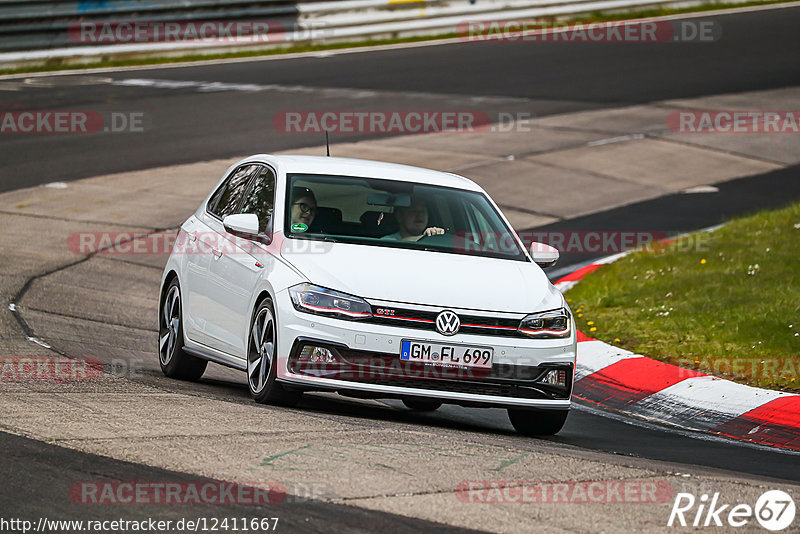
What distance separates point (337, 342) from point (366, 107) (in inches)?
646

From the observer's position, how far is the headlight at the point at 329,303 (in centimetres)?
764

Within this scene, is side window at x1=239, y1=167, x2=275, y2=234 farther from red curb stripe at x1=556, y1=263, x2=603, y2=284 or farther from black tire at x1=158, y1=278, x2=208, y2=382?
red curb stripe at x1=556, y1=263, x2=603, y2=284

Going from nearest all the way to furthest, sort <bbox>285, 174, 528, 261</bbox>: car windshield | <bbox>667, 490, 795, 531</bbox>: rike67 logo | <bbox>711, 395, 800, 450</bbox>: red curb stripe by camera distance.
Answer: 1. <bbox>667, 490, 795, 531</bbox>: rike67 logo
2. <bbox>711, 395, 800, 450</bbox>: red curb stripe
3. <bbox>285, 174, 528, 261</bbox>: car windshield

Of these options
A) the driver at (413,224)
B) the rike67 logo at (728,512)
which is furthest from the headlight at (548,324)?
the rike67 logo at (728,512)

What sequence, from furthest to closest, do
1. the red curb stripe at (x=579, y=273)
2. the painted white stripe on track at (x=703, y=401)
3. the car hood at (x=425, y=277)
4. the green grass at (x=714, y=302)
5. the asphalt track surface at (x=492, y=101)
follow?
1. the red curb stripe at (x=579, y=273)
2. the green grass at (x=714, y=302)
3. the painted white stripe on track at (x=703, y=401)
4. the asphalt track surface at (x=492, y=101)
5. the car hood at (x=425, y=277)

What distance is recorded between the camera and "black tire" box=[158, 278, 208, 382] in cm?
958

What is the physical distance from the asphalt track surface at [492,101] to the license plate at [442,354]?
810 millimetres

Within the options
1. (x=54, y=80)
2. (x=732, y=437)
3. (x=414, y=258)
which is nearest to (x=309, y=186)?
(x=414, y=258)

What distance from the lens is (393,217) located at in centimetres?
873

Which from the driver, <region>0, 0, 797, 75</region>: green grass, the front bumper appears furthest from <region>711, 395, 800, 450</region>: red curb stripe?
<region>0, 0, 797, 75</region>: green grass

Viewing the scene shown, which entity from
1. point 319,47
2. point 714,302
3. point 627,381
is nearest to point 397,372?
point 627,381

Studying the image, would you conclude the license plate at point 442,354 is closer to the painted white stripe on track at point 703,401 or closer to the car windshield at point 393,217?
the car windshield at point 393,217

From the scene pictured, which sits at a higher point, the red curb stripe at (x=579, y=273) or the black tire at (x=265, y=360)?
the black tire at (x=265, y=360)

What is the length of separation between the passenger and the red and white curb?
8.42 feet
